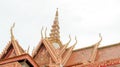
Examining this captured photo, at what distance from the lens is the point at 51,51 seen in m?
23.0

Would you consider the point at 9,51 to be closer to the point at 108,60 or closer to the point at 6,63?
the point at 6,63

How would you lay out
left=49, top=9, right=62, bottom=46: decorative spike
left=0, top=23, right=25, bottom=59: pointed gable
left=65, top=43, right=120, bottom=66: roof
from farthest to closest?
left=49, top=9, right=62, bottom=46: decorative spike < left=0, top=23, right=25, bottom=59: pointed gable < left=65, top=43, right=120, bottom=66: roof

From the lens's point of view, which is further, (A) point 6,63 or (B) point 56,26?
(B) point 56,26

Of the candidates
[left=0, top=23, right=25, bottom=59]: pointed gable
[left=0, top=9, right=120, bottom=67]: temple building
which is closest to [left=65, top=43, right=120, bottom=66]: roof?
[left=0, top=9, right=120, bottom=67]: temple building

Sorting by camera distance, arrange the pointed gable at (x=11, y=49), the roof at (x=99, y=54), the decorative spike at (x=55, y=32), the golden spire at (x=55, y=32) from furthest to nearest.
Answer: the golden spire at (x=55, y=32) → the decorative spike at (x=55, y=32) → the pointed gable at (x=11, y=49) → the roof at (x=99, y=54)

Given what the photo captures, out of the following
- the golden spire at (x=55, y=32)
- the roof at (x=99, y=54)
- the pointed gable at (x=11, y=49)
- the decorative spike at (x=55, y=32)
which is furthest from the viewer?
the golden spire at (x=55, y=32)

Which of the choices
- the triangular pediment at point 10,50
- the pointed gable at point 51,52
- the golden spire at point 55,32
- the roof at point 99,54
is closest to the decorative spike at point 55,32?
the golden spire at point 55,32

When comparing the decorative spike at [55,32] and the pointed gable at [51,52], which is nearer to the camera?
the pointed gable at [51,52]

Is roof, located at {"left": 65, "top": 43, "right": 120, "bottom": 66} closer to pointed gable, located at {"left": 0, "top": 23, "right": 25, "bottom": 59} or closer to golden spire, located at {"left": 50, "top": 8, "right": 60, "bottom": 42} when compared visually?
golden spire, located at {"left": 50, "top": 8, "right": 60, "bottom": 42}

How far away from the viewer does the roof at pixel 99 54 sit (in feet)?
69.9

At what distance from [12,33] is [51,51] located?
8.81 feet

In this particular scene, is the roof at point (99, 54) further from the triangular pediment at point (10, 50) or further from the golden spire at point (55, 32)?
the triangular pediment at point (10, 50)

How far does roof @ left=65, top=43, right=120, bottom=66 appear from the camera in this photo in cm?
2131

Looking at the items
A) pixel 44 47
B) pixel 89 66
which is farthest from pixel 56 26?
pixel 89 66
